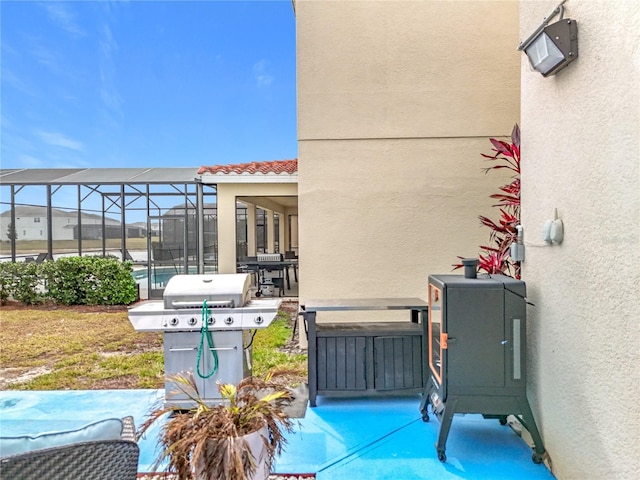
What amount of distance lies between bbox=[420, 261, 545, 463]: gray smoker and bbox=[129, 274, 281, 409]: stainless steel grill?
6.21 ft

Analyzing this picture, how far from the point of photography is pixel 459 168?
5785mm

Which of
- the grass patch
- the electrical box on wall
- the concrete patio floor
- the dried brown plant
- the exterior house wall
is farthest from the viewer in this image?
the exterior house wall

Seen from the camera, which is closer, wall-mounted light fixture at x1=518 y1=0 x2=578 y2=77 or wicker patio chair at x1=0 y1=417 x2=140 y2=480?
wicker patio chair at x1=0 y1=417 x2=140 y2=480

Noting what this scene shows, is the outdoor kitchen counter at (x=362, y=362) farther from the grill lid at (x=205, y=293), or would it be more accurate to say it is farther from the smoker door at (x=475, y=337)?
the smoker door at (x=475, y=337)

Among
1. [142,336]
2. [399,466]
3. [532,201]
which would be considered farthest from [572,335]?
[142,336]

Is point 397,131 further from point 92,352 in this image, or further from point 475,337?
point 92,352

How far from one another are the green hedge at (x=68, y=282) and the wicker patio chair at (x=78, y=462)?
9966 millimetres

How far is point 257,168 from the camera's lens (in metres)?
11.0

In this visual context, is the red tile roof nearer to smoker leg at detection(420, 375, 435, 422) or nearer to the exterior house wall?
the exterior house wall

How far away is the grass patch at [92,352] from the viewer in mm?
5258

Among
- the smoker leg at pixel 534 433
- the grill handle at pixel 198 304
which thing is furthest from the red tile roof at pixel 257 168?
the smoker leg at pixel 534 433

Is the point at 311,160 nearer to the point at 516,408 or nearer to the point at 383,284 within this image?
the point at 383,284

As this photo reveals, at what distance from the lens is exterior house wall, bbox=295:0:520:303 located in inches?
226

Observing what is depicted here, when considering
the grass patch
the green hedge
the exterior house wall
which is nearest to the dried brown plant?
the grass patch
